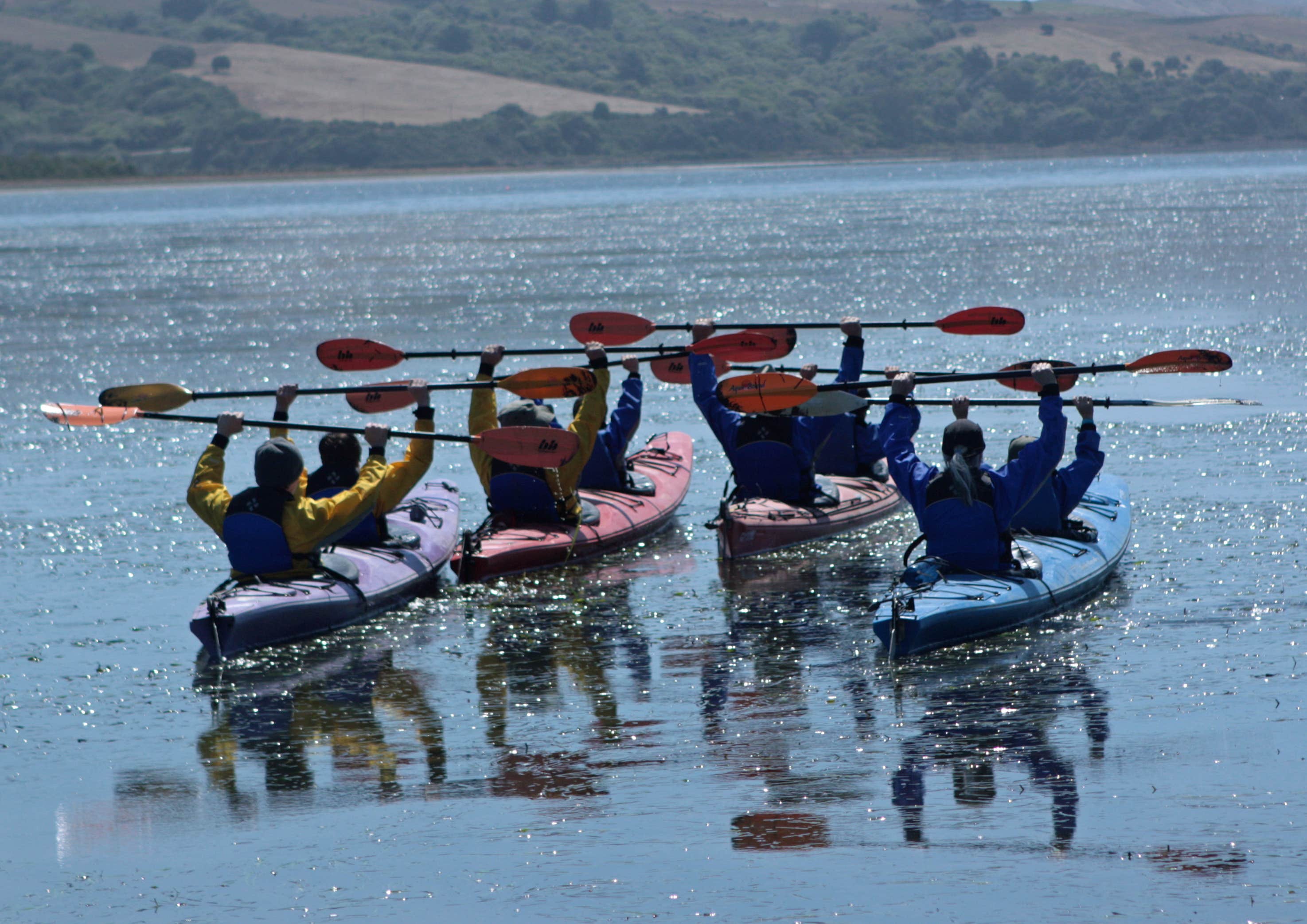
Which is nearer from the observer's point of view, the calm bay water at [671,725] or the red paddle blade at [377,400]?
the calm bay water at [671,725]

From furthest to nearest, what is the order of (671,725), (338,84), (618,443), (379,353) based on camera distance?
(338,84) < (379,353) < (618,443) < (671,725)

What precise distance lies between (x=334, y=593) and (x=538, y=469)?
235 centimetres

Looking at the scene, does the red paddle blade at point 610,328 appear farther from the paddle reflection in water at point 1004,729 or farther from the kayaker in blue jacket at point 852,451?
the paddle reflection in water at point 1004,729

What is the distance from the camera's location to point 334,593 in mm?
11320

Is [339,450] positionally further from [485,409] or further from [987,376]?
[987,376]

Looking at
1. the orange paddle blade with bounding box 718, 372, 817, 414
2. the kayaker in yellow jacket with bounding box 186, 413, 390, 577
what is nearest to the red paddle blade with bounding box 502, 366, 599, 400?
the orange paddle blade with bounding box 718, 372, 817, 414

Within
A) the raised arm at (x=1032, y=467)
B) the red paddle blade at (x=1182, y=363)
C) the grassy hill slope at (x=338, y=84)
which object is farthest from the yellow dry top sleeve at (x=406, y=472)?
the grassy hill slope at (x=338, y=84)

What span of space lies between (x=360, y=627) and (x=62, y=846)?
12.9 ft

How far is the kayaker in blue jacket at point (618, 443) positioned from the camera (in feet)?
46.5

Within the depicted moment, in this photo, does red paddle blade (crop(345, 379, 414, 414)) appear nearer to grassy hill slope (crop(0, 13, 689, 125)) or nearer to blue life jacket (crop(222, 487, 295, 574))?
blue life jacket (crop(222, 487, 295, 574))

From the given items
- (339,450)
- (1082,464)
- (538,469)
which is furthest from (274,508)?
(1082,464)

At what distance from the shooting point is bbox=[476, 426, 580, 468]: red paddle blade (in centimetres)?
1225

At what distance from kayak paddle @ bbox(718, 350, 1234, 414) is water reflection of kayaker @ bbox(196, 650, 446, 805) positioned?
387 centimetres

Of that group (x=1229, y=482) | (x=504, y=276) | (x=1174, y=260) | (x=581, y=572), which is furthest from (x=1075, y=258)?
(x=581, y=572)
